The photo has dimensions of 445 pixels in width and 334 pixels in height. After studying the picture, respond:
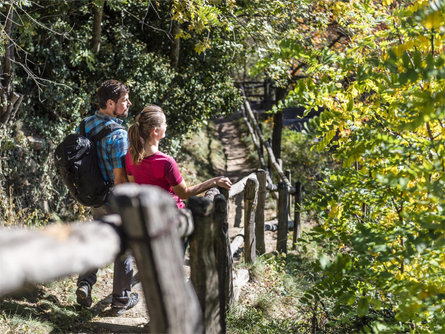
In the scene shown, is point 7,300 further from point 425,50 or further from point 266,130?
point 266,130

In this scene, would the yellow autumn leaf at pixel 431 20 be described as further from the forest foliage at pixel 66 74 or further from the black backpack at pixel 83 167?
the forest foliage at pixel 66 74

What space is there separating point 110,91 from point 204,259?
6.43ft

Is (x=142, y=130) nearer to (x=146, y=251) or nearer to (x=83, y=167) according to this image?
(x=83, y=167)

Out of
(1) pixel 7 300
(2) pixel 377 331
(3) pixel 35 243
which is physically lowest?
(1) pixel 7 300

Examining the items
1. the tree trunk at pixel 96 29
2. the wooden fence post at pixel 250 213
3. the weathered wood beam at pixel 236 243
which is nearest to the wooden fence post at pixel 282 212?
the weathered wood beam at pixel 236 243

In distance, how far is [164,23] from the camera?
840 centimetres

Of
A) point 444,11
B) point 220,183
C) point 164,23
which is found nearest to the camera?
point 444,11

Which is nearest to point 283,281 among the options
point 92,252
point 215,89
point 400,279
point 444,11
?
point 400,279

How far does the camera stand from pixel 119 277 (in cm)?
381

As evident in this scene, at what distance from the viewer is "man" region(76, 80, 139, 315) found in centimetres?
356

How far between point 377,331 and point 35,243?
1.67 metres

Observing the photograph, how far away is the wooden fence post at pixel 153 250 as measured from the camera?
1.47 m

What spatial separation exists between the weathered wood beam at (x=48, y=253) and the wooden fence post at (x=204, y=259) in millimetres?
751

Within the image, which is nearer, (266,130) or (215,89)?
(215,89)
